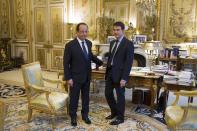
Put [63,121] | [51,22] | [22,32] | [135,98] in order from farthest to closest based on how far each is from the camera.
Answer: [22,32], [51,22], [135,98], [63,121]

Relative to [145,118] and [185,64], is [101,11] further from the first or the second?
[145,118]

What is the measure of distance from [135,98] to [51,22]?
14.5 feet

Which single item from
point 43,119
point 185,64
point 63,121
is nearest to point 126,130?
point 63,121

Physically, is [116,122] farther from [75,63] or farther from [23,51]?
[23,51]

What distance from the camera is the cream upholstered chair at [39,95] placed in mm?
3244

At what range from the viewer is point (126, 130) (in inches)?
128

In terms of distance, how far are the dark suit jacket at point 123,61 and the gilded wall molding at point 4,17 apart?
6376 mm

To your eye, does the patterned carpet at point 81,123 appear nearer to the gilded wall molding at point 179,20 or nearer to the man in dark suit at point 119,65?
the man in dark suit at point 119,65

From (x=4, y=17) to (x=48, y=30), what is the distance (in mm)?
1940

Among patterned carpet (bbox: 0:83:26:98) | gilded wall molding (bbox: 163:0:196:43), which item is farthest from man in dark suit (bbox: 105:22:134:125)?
gilded wall molding (bbox: 163:0:196:43)

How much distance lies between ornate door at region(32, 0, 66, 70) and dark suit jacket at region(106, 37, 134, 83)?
4356 millimetres

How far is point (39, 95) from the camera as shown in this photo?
11.7ft

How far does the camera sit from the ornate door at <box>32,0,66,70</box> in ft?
24.2

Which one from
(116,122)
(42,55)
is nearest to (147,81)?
(116,122)
